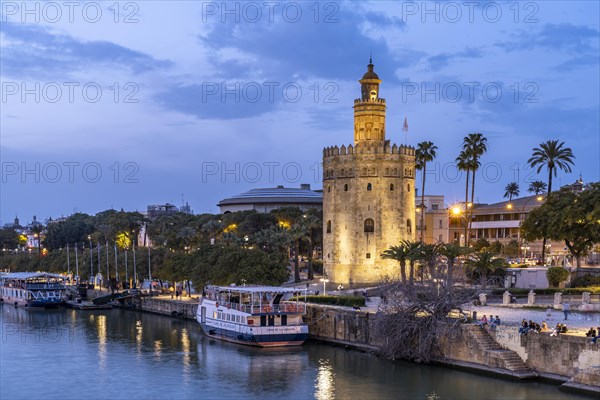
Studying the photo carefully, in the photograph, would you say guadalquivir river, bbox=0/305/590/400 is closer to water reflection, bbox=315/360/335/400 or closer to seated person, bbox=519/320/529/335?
water reflection, bbox=315/360/335/400

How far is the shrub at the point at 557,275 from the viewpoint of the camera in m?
61.7

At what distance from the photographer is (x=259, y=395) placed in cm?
4050

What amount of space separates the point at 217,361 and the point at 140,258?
46.8 m

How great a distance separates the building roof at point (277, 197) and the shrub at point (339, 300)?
8841 cm

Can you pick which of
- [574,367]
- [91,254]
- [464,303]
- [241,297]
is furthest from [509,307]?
[91,254]

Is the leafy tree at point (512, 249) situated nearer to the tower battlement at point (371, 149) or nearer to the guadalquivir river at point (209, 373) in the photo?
the tower battlement at point (371, 149)

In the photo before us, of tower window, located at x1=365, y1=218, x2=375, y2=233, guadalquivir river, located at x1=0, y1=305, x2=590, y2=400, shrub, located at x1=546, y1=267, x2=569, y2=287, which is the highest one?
tower window, located at x1=365, y1=218, x2=375, y2=233

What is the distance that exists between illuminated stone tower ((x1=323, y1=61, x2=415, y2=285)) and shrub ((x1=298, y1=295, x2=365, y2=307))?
1427 cm

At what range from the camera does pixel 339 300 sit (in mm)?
59438

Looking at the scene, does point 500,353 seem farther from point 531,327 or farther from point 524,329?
point 531,327

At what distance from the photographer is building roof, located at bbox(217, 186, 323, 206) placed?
152 m

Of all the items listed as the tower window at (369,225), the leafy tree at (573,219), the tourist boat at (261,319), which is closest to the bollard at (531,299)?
the leafy tree at (573,219)

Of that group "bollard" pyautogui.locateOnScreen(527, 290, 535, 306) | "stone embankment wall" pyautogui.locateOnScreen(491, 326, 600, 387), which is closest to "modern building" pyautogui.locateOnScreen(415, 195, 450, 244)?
"bollard" pyautogui.locateOnScreen(527, 290, 535, 306)

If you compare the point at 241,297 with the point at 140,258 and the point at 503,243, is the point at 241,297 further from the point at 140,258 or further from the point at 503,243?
the point at 503,243
